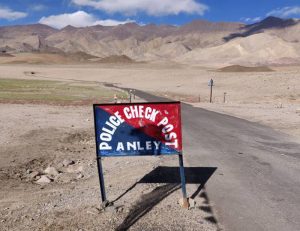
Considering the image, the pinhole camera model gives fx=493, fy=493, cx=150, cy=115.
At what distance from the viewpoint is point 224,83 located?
6931cm

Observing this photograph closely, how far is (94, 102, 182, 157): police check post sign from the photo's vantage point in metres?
7.65

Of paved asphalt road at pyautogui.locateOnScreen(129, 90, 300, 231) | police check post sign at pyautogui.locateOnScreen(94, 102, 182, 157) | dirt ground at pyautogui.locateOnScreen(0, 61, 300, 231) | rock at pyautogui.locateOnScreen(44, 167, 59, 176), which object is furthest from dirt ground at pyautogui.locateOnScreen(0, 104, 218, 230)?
police check post sign at pyautogui.locateOnScreen(94, 102, 182, 157)

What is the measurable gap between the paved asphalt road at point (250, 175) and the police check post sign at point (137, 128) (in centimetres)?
138

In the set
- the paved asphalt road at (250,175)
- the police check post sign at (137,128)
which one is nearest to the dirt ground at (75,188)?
the paved asphalt road at (250,175)

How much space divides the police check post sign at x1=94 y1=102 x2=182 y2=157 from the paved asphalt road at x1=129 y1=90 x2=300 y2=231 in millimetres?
1375

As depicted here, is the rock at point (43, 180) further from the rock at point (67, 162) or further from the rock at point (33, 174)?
the rock at point (67, 162)

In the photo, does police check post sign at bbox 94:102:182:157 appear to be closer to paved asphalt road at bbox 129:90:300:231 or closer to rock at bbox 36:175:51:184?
paved asphalt road at bbox 129:90:300:231

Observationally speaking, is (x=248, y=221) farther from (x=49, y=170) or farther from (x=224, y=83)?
(x=224, y=83)

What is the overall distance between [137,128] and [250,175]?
134 inches

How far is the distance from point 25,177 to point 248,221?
5.74 m

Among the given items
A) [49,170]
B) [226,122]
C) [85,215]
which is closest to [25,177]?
[49,170]

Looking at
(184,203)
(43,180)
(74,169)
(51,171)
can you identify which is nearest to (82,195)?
(184,203)

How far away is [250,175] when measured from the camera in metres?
10.1

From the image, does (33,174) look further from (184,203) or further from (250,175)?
(250,175)
